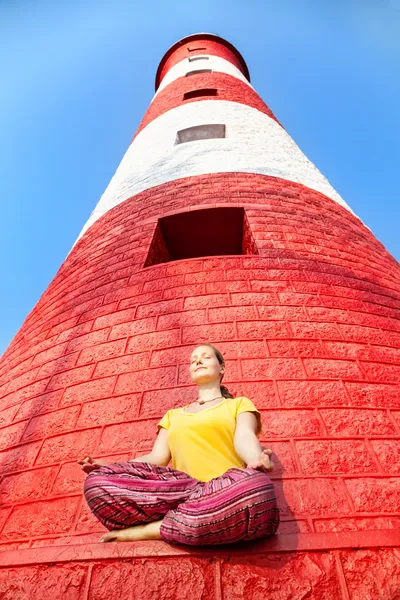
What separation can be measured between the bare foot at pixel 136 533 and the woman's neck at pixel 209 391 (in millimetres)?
483

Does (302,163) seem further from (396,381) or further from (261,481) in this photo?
(261,481)

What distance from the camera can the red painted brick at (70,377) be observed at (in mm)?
2098

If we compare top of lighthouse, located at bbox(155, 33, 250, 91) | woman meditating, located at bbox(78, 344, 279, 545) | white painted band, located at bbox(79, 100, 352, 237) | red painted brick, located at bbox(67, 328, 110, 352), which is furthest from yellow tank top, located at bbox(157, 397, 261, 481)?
top of lighthouse, located at bbox(155, 33, 250, 91)

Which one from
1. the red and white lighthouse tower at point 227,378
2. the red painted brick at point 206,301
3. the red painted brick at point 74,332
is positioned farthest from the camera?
the red painted brick at point 74,332

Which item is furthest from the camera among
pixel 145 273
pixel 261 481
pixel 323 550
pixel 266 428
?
pixel 145 273

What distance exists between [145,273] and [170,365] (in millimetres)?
921

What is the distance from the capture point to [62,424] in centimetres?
189

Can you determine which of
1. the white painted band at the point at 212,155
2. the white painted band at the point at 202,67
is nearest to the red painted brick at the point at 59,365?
the white painted band at the point at 212,155

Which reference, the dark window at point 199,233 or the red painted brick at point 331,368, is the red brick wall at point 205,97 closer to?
the dark window at point 199,233

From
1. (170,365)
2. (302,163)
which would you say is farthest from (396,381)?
(302,163)

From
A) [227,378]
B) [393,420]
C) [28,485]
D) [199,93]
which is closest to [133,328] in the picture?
[227,378]

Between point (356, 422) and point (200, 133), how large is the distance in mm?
4716

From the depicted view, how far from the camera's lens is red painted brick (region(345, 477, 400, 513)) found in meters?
1.37

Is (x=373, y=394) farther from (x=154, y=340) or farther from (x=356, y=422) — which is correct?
(x=154, y=340)
